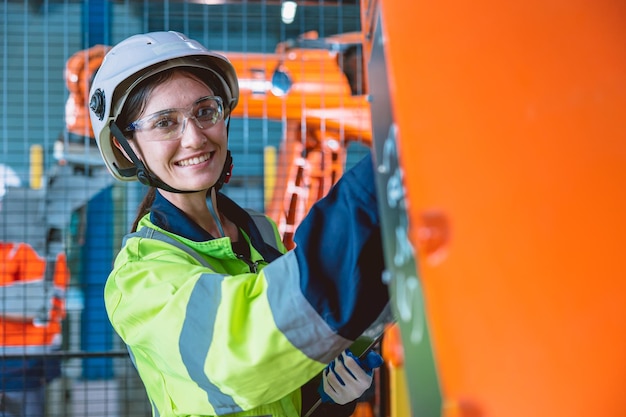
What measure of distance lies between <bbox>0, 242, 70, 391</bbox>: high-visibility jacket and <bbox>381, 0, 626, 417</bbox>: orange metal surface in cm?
407

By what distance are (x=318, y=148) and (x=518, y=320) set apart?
4137 millimetres

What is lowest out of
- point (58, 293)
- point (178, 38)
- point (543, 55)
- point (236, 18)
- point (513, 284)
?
point (58, 293)

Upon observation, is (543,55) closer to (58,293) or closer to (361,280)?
(361,280)

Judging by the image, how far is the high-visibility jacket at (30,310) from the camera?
15.6 feet

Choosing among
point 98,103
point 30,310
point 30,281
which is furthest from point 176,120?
point 30,281

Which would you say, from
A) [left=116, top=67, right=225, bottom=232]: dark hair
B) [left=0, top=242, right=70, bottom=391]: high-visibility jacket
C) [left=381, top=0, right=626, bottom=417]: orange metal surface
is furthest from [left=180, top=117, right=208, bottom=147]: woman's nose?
[left=0, top=242, right=70, bottom=391]: high-visibility jacket

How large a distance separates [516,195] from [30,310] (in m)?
5.16

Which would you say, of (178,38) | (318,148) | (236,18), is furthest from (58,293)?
(178,38)

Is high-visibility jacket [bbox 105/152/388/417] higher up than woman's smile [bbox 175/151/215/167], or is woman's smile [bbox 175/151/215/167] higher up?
woman's smile [bbox 175/151/215/167]

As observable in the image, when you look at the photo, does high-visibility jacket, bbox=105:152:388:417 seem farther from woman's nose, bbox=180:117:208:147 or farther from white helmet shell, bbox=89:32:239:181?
white helmet shell, bbox=89:32:239:181

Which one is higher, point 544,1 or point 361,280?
point 544,1

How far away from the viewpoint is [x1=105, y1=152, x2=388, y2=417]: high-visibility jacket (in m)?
1.01

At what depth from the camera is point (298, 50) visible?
15.2 ft

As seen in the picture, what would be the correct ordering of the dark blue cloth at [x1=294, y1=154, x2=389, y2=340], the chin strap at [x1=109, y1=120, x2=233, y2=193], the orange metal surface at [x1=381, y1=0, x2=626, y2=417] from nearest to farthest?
the orange metal surface at [x1=381, y1=0, x2=626, y2=417]
the dark blue cloth at [x1=294, y1=154, x2=389, y2=340]
the chin strap at [x1=109, y1=120, x2=233, y2=193]
